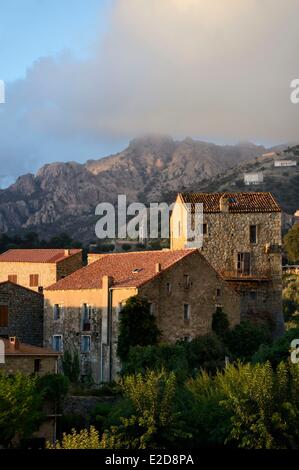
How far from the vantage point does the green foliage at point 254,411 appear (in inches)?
2067

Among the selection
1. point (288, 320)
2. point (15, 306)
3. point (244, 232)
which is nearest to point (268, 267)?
point (244, 232)

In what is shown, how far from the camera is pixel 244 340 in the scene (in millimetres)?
73062

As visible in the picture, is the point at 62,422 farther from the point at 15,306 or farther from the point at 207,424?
the point at 15,306

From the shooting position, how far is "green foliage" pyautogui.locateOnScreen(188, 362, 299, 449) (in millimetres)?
52500

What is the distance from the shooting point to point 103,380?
69312 millimetres

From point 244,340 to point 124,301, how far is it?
25.2ft

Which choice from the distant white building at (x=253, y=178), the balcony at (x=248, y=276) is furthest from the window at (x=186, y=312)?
the distant white building at (x=253, y=178)

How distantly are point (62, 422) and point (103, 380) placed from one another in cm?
974

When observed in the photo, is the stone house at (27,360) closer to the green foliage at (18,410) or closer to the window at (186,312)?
the green foliage at (18,410)

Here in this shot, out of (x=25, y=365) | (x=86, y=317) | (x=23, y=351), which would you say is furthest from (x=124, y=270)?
(x=25, y=365)

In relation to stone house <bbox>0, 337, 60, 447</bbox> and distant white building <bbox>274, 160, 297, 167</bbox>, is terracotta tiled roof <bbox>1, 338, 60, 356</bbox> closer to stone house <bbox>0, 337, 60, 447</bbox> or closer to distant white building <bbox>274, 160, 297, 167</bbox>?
stone house <bbox>0, 337, 60, 447</bbox>

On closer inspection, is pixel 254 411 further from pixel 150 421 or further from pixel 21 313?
pixel 21 313

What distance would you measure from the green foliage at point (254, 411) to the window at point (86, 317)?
53.0ft

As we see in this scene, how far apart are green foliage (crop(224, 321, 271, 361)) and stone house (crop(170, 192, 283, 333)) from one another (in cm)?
654
